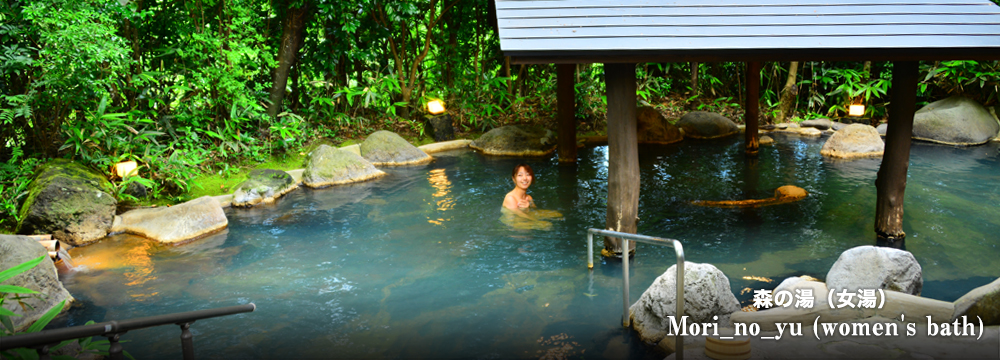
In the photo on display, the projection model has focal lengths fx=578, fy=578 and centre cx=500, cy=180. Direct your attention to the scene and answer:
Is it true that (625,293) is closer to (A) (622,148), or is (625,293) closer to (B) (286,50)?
(A) (622,148)

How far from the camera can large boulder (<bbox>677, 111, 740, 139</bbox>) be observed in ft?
44.1

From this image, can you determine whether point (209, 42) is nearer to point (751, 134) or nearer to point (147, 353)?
point (147, 353)

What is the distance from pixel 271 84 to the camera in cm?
1187

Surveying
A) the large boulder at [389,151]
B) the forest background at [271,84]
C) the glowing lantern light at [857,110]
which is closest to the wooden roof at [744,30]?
the forest background at [271,84]

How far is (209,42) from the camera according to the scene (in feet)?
30.8

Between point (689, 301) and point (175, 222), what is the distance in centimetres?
634

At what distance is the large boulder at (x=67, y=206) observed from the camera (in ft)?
22.2

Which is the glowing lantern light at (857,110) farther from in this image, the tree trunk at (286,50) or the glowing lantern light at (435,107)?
the tree trunk at (286,50)

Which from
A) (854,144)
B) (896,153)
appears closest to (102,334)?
(896,153)

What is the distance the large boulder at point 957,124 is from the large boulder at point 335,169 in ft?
35.9

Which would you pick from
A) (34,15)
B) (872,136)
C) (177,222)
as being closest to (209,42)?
(34,15)

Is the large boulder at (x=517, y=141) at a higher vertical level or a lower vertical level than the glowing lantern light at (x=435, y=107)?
lower

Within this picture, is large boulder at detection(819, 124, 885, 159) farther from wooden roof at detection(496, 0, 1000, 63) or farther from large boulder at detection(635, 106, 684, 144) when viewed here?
wooden roof at detection(496, 0, 1000, 63)

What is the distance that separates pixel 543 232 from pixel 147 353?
4.24 m
